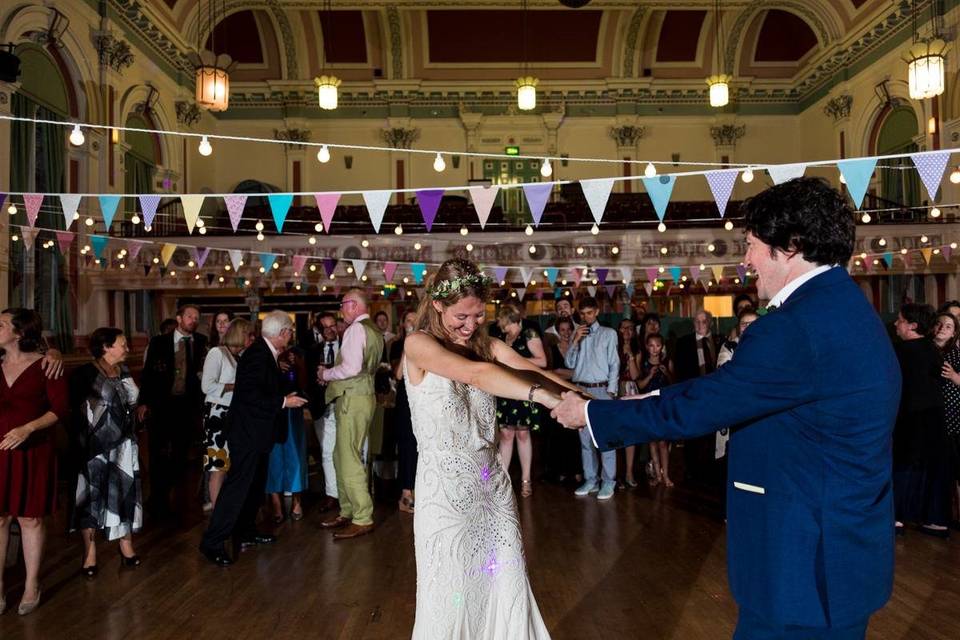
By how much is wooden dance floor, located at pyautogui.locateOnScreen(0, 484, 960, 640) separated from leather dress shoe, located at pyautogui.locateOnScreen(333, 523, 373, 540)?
0.28ft

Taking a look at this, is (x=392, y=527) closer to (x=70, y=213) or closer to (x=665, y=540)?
(x=665, y=540)

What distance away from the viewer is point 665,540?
15.9ft

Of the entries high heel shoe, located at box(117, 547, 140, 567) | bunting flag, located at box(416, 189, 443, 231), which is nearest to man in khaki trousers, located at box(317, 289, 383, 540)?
bunting flag, located at box(416, 189, 443, 231)

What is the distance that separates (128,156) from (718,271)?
11.1 metres

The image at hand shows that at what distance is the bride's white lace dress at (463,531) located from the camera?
228 cm

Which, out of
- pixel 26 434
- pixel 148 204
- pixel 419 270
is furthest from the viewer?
pixel 419 270

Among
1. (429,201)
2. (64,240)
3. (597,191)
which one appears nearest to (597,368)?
(597,191)

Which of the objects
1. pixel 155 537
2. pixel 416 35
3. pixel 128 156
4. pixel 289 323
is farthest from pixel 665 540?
pixel 416 35

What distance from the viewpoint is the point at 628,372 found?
270 inches

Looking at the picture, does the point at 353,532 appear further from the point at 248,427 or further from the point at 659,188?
the point at 659,188

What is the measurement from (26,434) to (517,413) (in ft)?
12.1

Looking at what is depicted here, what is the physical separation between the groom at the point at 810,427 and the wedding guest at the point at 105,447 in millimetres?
3588

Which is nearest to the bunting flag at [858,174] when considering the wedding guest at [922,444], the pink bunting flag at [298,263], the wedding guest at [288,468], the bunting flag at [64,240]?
the wedding guest at [922,444]

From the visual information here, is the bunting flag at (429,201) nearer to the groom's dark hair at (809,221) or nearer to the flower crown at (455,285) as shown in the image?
the flower crown at (455,285)
